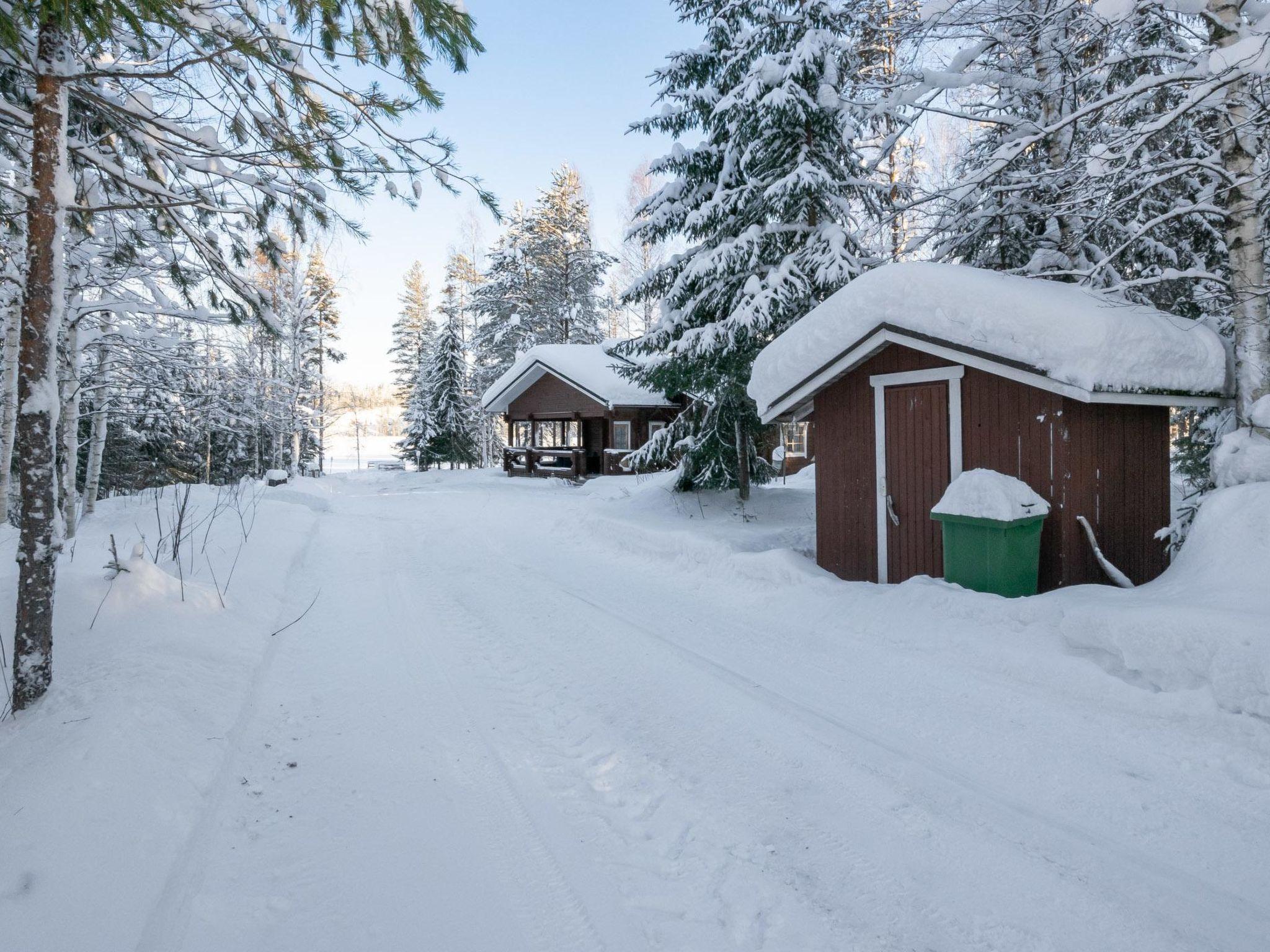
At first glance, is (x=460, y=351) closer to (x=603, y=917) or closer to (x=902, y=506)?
(x=902, y=506)

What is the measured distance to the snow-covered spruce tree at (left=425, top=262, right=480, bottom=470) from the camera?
109ft

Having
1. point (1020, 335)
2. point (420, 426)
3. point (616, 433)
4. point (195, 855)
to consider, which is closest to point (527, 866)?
point (195, 855)

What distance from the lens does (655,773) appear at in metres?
3.42

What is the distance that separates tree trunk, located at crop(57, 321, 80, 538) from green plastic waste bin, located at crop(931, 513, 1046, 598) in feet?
35.0

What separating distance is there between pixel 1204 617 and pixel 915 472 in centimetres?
329

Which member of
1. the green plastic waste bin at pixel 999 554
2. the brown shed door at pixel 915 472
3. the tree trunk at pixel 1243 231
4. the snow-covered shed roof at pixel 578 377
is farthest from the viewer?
the snow-covered shed roof at pixel 578 377

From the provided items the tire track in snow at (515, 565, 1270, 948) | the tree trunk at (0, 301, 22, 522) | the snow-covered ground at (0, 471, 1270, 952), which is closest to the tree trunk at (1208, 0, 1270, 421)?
the snow-covered ground at (0, 471, 1270, 952)

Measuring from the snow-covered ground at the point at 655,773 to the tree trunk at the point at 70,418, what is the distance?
4738 mm

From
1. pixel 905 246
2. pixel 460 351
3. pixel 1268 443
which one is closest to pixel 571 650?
pixel 1268 443

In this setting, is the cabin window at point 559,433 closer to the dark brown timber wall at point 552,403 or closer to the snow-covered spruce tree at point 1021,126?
the dark brown timber wall at point 552,403

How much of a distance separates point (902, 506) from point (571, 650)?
14.0 feet

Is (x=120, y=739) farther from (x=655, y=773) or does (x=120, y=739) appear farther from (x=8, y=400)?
(x=8, y=400)

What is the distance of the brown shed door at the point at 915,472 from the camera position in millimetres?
7016

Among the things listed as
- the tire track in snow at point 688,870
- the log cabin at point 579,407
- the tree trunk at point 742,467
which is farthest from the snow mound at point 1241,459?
the log cabin at point 579,407
